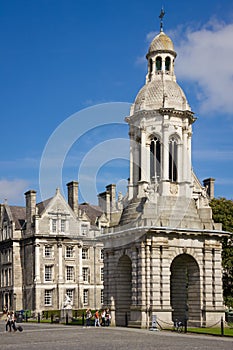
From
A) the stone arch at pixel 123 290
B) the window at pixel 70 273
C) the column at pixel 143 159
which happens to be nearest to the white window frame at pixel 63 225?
the window at pixel 70 273

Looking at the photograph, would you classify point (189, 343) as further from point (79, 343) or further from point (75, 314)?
point (75, 314)

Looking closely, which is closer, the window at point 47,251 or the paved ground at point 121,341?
the paved ground at point 121,341

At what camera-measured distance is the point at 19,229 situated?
269 feet

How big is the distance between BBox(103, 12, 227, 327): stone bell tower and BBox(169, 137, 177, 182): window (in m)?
0.07

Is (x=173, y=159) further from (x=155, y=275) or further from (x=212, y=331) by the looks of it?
(x=212, y=331)

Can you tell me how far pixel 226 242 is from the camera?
5403 cm

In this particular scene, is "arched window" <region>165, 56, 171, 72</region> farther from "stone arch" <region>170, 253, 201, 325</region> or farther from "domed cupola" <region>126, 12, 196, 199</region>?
"stone arch" <region>170, 253, 201, 325</region>

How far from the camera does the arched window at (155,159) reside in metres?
44.2

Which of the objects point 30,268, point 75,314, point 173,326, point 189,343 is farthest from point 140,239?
point 30,268

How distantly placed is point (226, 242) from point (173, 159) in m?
12.7

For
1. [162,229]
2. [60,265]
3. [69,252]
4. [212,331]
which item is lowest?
[212,331]

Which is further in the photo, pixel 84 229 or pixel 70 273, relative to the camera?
pixel 84 229

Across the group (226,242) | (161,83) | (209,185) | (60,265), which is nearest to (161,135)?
(161,83)

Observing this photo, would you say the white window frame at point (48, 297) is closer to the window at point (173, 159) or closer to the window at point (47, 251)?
the window at point (47, 251)
